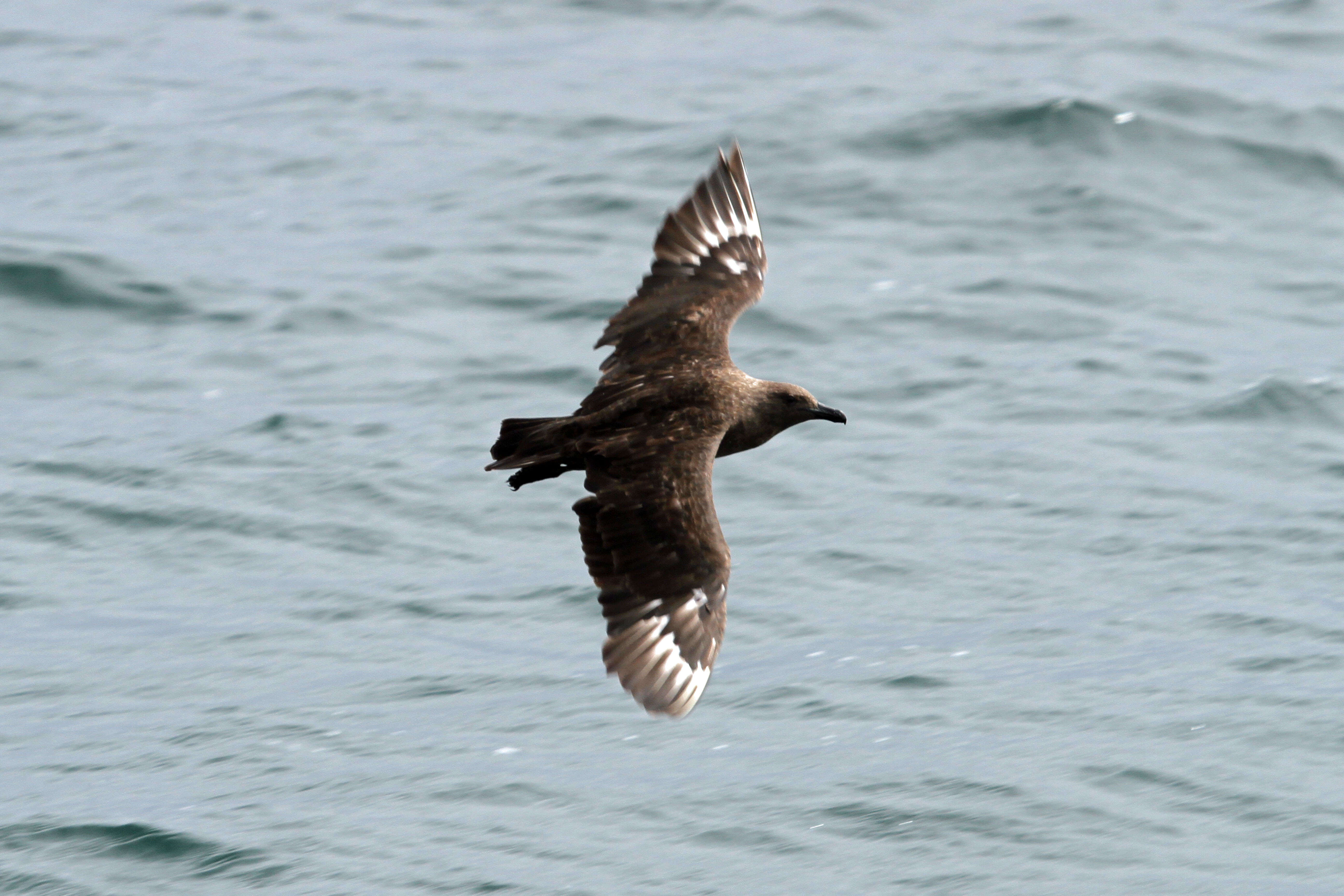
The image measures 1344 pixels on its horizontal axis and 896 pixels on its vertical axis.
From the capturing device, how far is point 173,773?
10188 millimetres

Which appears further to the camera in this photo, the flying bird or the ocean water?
the ocean water

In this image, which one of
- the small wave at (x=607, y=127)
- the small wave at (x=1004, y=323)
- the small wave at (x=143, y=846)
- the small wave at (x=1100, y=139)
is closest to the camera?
the small wave at (x=143, y=846)

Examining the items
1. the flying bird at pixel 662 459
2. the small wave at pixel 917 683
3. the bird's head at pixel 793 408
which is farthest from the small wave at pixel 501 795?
the bird's head at pixel 793 408

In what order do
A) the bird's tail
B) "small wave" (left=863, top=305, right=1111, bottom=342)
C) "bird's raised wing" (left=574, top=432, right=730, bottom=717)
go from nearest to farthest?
"bird's raised wing" (left=574, top=432, right=730, bottom=717) < the bird's tail < "small wave" (left=863, top=305, right=1111, bottom=342)

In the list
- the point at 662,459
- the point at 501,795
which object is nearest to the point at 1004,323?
the point at 501,795

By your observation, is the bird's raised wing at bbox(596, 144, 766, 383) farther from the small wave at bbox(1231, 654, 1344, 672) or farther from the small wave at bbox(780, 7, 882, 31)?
the small wave at bbox(780, 7, 882, 31)

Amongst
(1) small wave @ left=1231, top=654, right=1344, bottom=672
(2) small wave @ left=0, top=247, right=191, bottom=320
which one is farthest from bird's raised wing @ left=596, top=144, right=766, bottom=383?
(2) small wave @ left=0, top=247, right=191, bottom=320

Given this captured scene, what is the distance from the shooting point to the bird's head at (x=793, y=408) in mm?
8664

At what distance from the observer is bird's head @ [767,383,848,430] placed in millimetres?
8664

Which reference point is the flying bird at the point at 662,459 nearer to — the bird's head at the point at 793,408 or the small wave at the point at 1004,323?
the bird's head at the point at 793,408

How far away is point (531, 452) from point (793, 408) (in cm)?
127

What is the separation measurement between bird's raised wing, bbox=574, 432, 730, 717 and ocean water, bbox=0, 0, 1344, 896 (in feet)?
7.21

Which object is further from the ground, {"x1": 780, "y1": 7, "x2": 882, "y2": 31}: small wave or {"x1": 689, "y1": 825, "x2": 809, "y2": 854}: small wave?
{"x1": 780, "y1": 7, "x2": 882, "y2": 31}: small wave

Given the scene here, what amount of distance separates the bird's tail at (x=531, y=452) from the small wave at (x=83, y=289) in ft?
25.2
